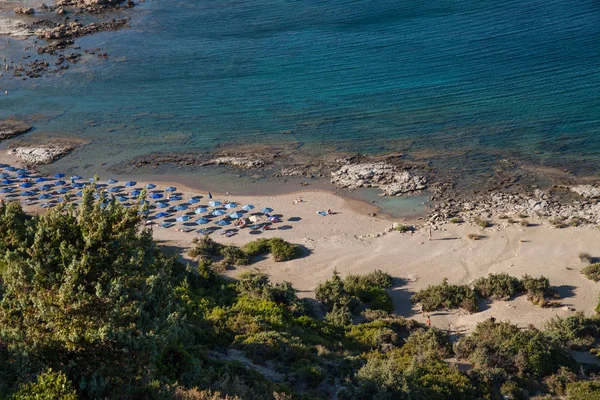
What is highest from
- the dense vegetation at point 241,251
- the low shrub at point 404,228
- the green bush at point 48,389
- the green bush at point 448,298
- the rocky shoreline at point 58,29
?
the rocky shoreline at point 58,29

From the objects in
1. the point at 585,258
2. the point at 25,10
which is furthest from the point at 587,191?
the point at 25,10

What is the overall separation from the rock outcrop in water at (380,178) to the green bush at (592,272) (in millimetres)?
15075

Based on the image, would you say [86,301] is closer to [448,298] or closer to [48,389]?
[48,389]

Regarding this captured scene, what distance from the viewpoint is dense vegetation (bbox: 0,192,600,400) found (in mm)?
12555

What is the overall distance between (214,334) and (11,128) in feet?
155

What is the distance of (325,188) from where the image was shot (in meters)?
45.6

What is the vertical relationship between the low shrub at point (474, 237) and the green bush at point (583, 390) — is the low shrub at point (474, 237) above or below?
below

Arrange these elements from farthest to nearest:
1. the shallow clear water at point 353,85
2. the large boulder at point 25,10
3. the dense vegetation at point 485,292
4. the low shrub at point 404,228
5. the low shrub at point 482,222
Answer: the large boulder at point 25,10, the shallow clear water at point 353,85, the low shrub at point 404,228, the low shrub at point 482,222, the dense vegetation at point 485,292

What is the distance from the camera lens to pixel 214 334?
22016 mm

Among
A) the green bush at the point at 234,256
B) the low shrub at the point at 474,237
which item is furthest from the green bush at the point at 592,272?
the green bush at the point at 234,256

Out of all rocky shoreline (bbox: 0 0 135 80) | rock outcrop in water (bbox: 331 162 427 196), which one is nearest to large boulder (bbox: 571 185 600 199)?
rock outcrop in water (bbox: 331 162 427 196)

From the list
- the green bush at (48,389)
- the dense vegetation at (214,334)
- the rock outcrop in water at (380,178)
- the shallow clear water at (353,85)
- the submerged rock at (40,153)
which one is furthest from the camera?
the shallow clear water at (353,85)

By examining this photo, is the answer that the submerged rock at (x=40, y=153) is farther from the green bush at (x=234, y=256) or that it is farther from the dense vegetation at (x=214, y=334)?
the green bush at (x=234, y=256)

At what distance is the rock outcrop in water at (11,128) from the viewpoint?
56013 mm
